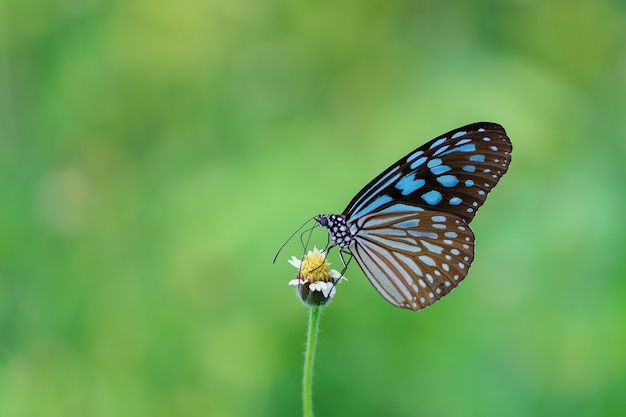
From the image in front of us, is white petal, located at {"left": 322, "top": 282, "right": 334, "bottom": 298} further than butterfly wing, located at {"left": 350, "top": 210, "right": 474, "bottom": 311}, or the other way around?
butterfly wing, located at {"left": 350, "top": 210, "right": 474, "bottom": 311}

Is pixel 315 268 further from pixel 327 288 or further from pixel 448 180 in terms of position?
pixel 448 180

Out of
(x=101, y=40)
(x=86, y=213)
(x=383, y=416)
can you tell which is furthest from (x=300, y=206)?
(x=101, y=40)

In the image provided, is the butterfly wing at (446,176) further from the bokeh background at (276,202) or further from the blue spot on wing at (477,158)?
the bokeh background at (276,202)

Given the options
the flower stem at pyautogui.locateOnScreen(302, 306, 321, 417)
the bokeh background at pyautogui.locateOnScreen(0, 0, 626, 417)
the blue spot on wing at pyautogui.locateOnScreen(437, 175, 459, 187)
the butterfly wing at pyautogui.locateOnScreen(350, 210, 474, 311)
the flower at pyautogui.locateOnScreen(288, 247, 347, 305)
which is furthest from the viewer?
the bokeh background at pyautogui.locateOnScreen(0, 0, 626, 417)

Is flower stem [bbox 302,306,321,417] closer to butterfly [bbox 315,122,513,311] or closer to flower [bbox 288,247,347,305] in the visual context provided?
flower [bbox 288,247,347,305]

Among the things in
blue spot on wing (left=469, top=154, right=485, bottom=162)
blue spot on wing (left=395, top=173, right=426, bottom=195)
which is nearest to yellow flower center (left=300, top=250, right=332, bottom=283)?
blue spot on wing (left=395, top=173, right=426, bottom=195)

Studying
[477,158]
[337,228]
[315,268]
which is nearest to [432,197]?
[477,158]

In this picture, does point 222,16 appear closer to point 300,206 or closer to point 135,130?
point 135,130
